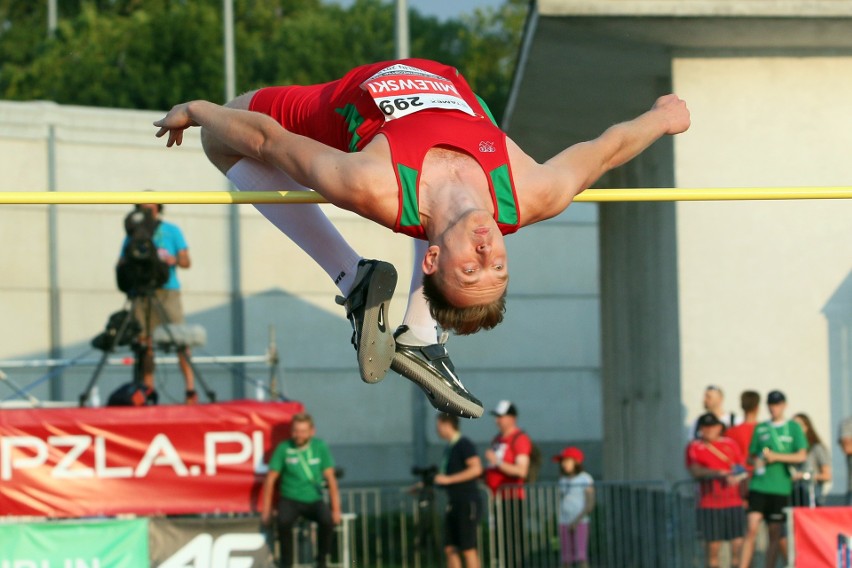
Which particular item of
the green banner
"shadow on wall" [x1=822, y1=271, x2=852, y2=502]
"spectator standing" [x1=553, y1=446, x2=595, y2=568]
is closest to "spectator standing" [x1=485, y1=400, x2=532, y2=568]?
"spectator standing" [x1=553, y1=446, x2=595, y2=568]

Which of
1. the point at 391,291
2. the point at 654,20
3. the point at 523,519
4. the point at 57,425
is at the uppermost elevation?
the point at 654,20

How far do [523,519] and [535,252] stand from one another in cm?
711

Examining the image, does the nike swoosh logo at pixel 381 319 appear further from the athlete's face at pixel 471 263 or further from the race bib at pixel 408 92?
the race bib at pixel 408 92

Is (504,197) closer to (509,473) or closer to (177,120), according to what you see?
(177,120)

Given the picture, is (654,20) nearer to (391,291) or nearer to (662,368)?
(662,368)

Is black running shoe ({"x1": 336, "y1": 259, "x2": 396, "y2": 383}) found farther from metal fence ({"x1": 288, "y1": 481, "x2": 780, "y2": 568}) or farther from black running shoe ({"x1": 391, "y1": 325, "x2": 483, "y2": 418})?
metal fence ({"x1": 288, "y1": 481, "x2": 780, "y2": 568})

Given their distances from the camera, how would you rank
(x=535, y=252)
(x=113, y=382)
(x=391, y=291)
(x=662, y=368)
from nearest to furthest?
(x=391, y=291), (x=662, y=368), (x=113, y=382), (x=535, y=252)

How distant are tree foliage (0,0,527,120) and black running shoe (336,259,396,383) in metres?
22.6

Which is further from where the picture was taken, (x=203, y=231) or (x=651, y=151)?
(x=203, y=231)

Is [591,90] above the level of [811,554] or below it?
above

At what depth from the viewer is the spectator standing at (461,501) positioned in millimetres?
9992

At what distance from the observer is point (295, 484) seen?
9.73 m

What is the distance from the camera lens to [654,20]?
10.2 m

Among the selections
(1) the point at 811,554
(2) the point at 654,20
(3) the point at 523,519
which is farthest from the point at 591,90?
(1) the point at 811,554
